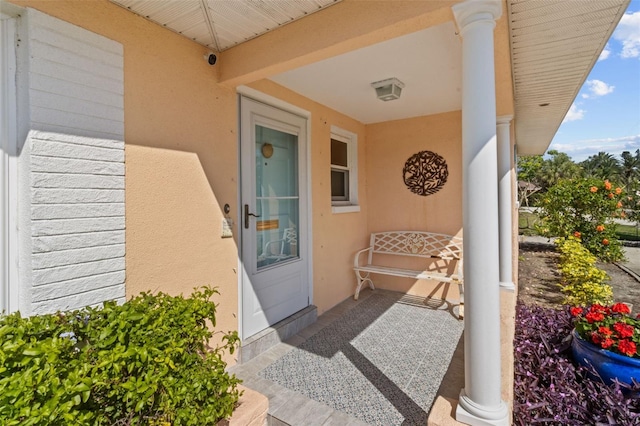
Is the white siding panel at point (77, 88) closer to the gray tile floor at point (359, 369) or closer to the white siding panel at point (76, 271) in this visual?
the white siding panel at point (76, 271)

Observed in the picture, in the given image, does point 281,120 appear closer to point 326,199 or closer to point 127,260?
point 326,199

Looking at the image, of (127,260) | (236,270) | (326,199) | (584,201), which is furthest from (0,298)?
(584,201)

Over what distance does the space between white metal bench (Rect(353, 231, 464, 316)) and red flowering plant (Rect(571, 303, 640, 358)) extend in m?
1.77

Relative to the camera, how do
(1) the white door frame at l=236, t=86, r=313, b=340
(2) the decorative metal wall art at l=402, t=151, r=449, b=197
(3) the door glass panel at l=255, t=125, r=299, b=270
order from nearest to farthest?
(1) the white door frame at l=236, t=86, r=313, b=340, (3) the door glass panel at l=255, t=125, r=299, b=270, (2) the decorative metal wall art at l=402, t=151, r=449, b=197

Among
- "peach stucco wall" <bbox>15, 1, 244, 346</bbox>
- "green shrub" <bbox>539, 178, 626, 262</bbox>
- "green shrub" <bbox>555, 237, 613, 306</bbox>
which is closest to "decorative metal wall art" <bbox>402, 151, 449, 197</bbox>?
"green shrub" <bbox>555, 237, 613, 306</bbox>

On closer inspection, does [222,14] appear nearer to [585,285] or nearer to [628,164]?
[585,285]

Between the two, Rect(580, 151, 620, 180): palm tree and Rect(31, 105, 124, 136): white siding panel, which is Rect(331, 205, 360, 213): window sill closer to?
Rect(31, 105, 124, 136): white siding panel

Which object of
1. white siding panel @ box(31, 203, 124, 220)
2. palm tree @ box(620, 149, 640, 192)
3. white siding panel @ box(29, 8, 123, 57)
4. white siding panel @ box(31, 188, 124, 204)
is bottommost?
white siding panel @ box(31, 203, 124, 220)

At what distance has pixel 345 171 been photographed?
5004 millimetres

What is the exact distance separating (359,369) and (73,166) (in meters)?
2.61

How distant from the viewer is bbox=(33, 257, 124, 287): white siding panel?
1746 millimetres

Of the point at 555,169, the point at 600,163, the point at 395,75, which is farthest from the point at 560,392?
the point at 600,163

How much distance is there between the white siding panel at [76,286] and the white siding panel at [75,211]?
1.23 ft

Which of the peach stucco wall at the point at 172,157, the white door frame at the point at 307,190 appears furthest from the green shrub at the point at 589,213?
the peach stucco wall at the point at 172,157
